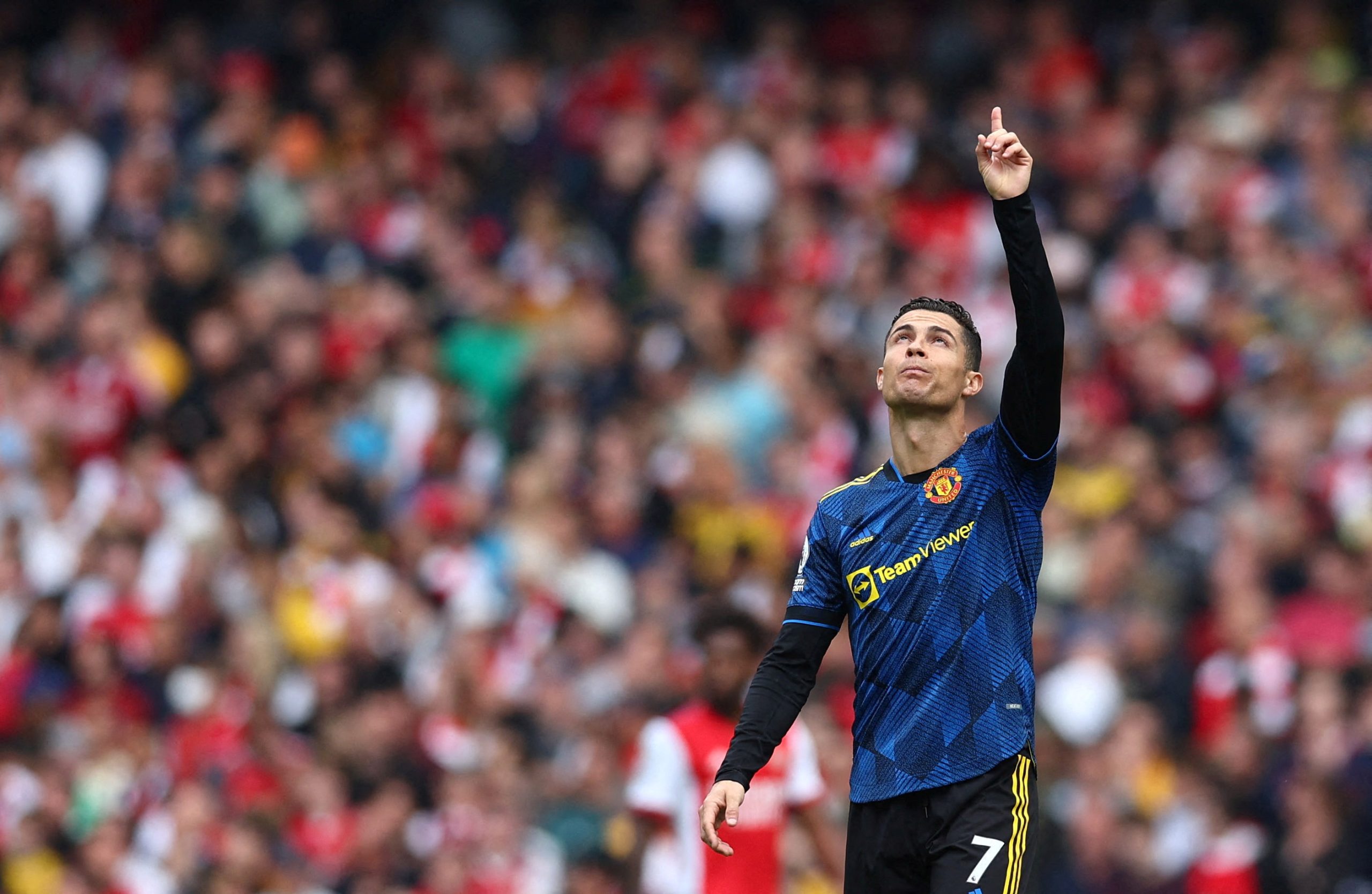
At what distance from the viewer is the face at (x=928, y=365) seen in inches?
221

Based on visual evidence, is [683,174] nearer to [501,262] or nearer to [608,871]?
[501,262]

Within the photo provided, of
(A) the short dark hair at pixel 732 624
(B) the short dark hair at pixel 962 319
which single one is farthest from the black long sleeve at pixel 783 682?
(A) the short dark hair at pixel 732 624

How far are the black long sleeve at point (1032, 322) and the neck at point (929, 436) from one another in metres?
0.31

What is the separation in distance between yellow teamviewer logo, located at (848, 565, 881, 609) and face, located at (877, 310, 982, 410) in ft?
1.57

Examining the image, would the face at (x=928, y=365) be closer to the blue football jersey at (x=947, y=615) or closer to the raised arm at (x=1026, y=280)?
the blue football jersey at (x=947, y=615)

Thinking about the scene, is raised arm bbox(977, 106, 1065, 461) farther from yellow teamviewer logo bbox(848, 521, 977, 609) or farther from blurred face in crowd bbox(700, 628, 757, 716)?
blurred face in crowd bbox(700, 628, 757, 716)

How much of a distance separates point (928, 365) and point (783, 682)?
1006 millimetres

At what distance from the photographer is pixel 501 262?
1478 centimetres

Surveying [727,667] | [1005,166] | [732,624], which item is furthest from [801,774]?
[1005,166]

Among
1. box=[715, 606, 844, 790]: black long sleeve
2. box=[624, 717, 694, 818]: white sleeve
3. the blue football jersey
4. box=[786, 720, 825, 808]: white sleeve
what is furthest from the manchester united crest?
box=[624, 717, 694, 818]: white sleeve

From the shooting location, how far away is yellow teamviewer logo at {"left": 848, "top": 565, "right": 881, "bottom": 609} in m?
5.63

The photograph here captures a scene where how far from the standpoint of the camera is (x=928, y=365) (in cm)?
561

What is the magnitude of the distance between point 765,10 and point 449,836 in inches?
314

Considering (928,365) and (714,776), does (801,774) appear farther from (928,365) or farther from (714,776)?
(928,365)
